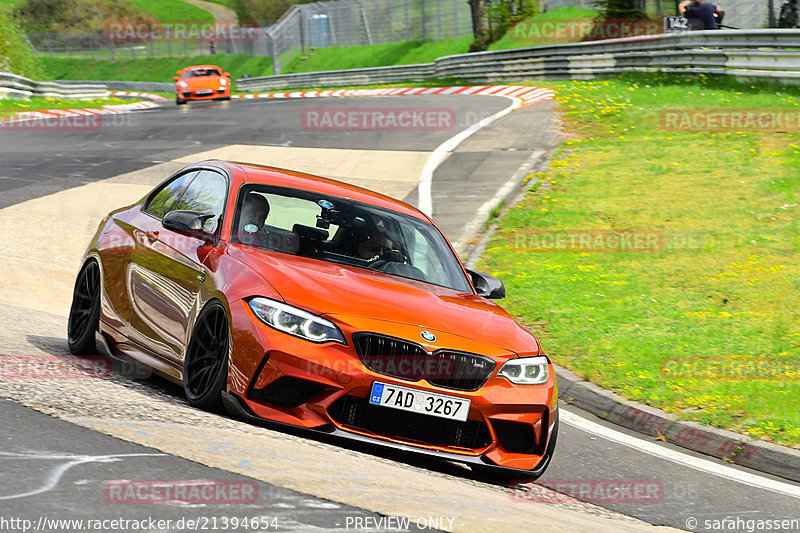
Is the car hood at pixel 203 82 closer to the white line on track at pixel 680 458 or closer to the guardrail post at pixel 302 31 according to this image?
the guardrail post at pixel 302 31

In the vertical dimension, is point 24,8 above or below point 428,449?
above

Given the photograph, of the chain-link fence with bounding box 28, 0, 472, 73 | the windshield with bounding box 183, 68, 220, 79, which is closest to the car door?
the windshield with bounding box 183, 68, 220, 79

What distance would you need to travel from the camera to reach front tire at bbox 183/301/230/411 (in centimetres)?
562

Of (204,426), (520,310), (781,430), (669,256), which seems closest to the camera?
(204,426)

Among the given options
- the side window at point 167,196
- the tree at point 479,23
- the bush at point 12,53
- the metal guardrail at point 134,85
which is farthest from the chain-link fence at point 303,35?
the side window at point 167,196

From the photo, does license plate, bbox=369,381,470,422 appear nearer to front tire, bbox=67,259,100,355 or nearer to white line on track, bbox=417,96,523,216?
front tire, bbox=67,259,100,355

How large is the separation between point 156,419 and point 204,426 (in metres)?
0.25

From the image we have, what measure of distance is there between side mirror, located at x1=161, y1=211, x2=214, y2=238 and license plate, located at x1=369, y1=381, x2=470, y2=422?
1.76 m

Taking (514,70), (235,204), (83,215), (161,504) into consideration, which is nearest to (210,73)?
(514,70)

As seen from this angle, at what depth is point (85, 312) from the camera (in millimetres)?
7656

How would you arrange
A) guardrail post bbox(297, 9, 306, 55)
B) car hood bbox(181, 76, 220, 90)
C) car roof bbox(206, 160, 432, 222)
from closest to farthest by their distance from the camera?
1. car roof bbox(206, 160, 432, 222)
2. car hood bbox(181, 76, 220, 90)
3. guardrail post bbox(297, 9, 306, 55)

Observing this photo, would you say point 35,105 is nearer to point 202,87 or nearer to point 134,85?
point 202,87

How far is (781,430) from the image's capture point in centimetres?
748

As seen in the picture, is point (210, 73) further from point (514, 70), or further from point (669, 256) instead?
point (669, 256)
